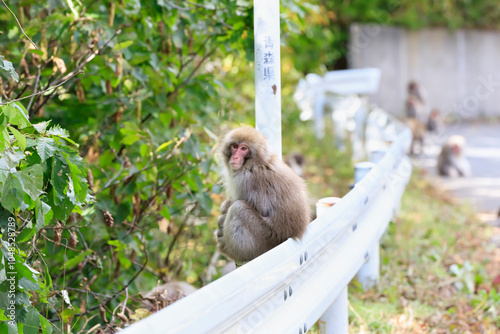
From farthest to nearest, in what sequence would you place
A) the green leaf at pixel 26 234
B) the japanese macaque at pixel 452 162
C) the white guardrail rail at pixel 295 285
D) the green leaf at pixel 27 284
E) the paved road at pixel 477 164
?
the japanese macaque at pixel 452 162 → the paved road at pixel 477 164 → the green leaf at pixel 26 234 → the green leaf at pixel 27 284 → the white guardrail rail at pixel 295 285

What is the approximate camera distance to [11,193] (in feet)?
7.64

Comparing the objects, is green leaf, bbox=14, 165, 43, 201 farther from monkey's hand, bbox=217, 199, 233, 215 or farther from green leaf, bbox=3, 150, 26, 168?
monkey's hand, bbox=217, 199, 233, 215

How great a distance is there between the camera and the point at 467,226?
8266mm

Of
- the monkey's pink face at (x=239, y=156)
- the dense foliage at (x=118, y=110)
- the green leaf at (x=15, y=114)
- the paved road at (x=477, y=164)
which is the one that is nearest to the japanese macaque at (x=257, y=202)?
the monkey's pink face at (x=239, y=156)

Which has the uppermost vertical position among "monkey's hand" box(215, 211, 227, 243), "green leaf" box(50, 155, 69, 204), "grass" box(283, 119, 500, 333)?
"green leaf" box(50, 155, 69, 204)

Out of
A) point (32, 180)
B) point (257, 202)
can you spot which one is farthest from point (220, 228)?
point (32, 180)

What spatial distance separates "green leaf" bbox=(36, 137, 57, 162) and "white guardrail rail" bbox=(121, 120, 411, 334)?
3.03 ft

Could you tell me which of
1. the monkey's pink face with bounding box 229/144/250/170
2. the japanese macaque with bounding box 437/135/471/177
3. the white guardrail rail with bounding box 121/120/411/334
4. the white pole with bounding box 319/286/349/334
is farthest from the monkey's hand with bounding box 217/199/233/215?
the japanese macaque with bounding box 437/135/471/177

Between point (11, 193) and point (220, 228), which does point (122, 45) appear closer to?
point (220, 228)

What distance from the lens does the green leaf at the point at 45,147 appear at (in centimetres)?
249

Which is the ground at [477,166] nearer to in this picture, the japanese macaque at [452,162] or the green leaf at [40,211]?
the japanese macaque at [452,162]

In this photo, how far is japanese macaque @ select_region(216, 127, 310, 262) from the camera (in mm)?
3414

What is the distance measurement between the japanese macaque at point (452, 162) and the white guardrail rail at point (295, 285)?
26.1 ft

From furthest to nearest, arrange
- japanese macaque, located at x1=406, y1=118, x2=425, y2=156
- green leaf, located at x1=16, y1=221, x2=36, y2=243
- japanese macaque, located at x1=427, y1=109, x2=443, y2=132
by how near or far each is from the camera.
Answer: japanese macaque, located at x1=427, y1=109, x2=443, y2=132 < japanese macaque, located at x1=406, y1=118, x2=425, y2=156 < green leaf, located at x1=16, y1=221, x2=36, y2=243
